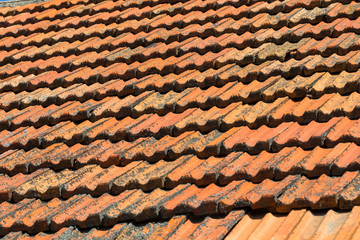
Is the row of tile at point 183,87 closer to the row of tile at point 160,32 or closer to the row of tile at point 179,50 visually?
the row of tile at point 179,50

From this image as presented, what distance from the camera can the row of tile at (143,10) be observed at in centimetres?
500

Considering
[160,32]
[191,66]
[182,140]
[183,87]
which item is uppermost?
[160,32]

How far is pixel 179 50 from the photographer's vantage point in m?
4.78

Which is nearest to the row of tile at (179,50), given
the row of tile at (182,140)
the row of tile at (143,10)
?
the row of tile at (143,10)

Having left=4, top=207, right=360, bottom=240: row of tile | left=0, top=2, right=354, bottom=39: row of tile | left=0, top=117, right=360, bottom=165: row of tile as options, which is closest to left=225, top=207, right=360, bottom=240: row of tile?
left=4, top=207, right=360, bottom=240: row of tile

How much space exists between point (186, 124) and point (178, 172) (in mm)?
506

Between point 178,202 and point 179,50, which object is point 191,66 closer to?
point 179,50

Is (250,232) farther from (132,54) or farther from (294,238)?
(132,54)

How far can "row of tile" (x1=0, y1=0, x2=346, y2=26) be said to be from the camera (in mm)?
5000

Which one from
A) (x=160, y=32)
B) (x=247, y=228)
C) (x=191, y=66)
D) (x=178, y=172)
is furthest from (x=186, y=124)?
(x=160, y=32)

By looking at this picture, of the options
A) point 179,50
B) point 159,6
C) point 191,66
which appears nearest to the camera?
point 191,66

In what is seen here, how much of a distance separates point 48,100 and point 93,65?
529 millimetres

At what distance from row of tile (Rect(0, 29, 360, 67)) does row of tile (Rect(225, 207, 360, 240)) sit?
5.26 feet

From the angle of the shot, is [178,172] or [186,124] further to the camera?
[186,124]
